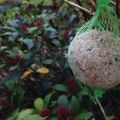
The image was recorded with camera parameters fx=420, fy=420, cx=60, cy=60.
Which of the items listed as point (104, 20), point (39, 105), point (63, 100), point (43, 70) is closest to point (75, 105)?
point (63, 100)

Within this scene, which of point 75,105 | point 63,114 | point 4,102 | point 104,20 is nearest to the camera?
point 104,20

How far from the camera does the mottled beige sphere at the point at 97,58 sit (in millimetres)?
1447

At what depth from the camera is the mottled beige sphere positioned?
1.45 m

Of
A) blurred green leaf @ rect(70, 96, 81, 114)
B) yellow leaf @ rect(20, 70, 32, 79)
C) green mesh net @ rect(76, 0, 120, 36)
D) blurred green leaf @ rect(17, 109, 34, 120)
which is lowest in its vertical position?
blurred green leaf @ rect(70, 96, 81, 114)

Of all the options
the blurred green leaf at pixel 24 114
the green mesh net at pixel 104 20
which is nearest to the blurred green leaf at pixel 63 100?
the blurred green leaf at pixel 24 114

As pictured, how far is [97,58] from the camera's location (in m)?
1.45

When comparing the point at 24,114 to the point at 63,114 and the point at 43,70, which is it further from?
the point at 43,70

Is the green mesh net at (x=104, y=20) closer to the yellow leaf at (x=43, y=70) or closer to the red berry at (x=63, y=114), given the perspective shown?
the red berry at (x=63, y=114)

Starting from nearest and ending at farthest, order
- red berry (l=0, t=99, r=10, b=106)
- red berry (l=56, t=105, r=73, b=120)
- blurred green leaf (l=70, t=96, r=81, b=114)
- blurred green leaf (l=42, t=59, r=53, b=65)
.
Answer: red berry (l=56, t=105, r=73, b=120), blurred green leaf (l=70, t=96, r=81, b=114), red berry (l=0, t=99, r=10, b=106), blurred green leaf (l=42, t=59, r=53, b=65)

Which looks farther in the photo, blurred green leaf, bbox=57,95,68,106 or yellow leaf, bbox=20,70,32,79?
yellow leaf, bbox=20,70,32,79

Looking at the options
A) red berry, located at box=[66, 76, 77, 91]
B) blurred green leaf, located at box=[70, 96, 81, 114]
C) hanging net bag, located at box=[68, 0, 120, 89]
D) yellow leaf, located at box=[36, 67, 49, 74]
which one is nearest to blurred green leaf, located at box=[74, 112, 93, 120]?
blurred green leaf, located at box=[70, 96, 81, 114]

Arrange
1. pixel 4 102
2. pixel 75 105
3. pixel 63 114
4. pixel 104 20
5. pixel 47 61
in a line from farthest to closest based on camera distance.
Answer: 1. pixel 47 61
2. pixel 4 102
3. pixel 75 105
4. pixel 63 114
5. pixel 104 20

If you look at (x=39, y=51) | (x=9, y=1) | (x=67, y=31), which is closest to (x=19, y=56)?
(x=39, y=51)

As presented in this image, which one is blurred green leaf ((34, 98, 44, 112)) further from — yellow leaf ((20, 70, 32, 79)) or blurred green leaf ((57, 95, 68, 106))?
yellow leaf ((20, 70, 32, 79))
